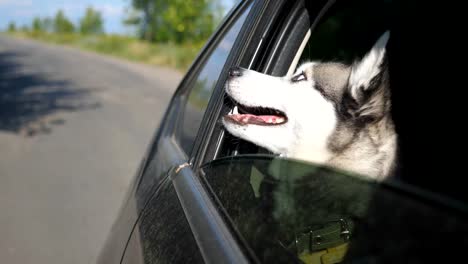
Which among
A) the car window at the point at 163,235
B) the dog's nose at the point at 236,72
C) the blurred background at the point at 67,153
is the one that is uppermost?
the dog's nose at the point at 236,72

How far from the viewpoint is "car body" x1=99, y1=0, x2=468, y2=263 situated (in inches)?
30.2

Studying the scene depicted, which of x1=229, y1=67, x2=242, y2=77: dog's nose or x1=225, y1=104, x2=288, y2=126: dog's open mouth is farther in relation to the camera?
x1=225, y1=104, x2=288, y2=126: dog's open mouth

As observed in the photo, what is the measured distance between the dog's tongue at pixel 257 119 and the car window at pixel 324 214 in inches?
14.3

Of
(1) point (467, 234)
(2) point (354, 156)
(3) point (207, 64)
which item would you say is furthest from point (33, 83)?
(1) point (467, 234)

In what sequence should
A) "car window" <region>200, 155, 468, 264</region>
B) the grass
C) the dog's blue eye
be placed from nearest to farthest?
1. "car window" <region>200, 155, 468, 264</region>
2. the dog's blue eye
3. the grass

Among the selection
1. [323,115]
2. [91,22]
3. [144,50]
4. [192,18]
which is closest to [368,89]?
[323,115]

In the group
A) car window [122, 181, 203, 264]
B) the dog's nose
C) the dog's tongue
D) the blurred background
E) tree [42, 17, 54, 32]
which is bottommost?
tree [42, 17, 54, 32]

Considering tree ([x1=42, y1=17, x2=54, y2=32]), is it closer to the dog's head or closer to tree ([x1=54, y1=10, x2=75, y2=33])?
tree ([x1=54, y1=10, x2=75, y2=33])

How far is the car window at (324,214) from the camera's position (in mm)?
712

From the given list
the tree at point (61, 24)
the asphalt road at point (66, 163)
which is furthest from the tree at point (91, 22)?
the asphalt road at point (66, 163)

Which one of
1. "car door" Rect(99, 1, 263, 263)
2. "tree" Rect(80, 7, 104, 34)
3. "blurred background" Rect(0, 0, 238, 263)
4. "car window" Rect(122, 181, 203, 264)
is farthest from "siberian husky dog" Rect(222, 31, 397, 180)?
"tree" Rect(80, 7, 104, 34)

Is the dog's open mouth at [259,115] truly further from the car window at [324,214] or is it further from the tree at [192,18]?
the tree at [192,18]

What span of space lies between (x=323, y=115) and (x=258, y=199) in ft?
3.39

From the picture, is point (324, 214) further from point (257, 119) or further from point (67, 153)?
point (67, 153)
